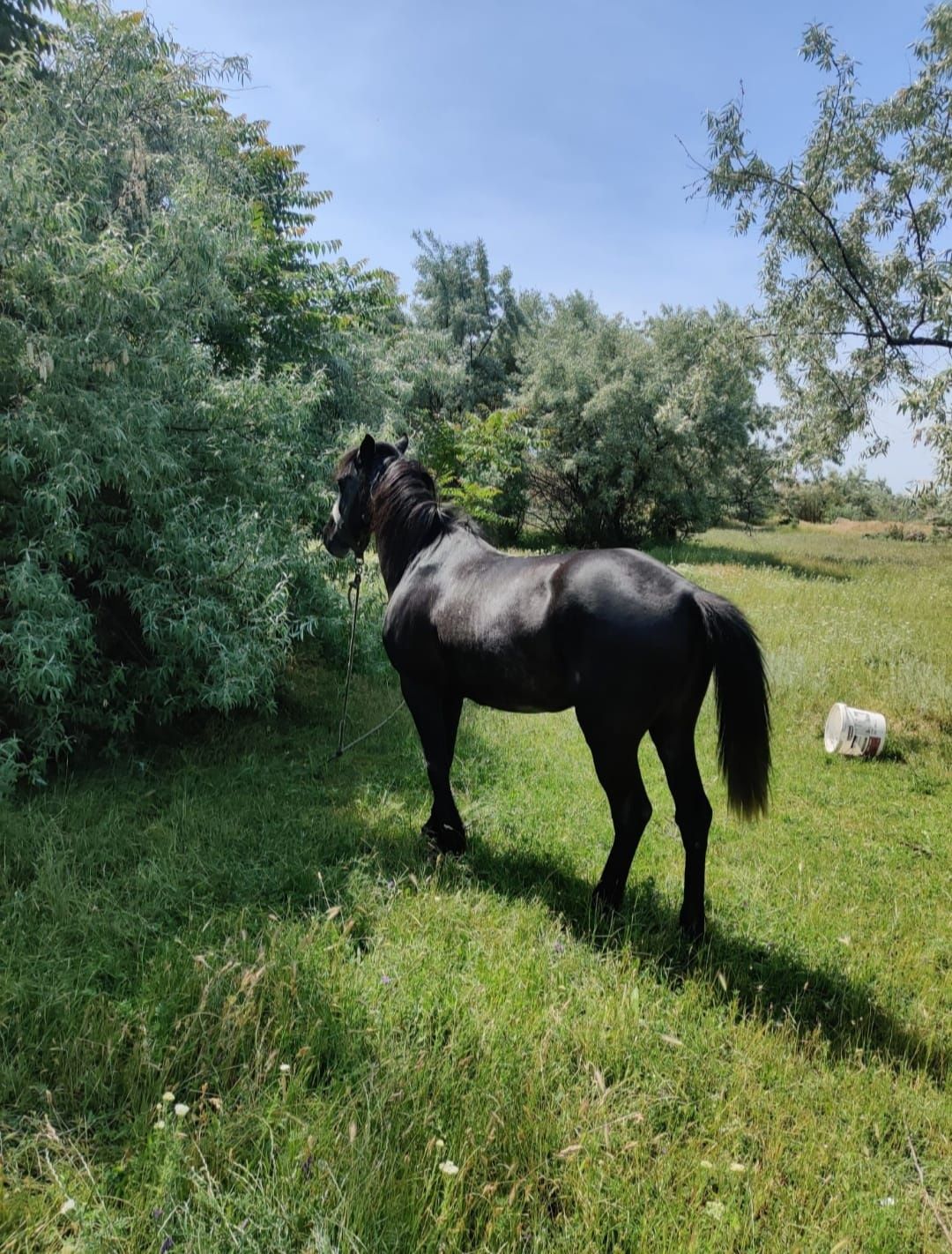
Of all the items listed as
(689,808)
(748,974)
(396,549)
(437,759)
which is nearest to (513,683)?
(437,759)

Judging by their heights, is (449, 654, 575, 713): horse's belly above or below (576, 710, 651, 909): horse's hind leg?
above

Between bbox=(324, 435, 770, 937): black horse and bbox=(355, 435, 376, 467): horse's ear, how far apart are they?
1092mm

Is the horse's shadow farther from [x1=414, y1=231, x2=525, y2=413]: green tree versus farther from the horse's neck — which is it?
[x1=414, y1=231, x2=525, y2=413]: green tree

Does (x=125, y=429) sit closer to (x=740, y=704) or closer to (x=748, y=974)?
(x=740, y=704)

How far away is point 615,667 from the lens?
2.70m

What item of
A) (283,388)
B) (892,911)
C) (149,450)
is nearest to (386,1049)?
(892,911)

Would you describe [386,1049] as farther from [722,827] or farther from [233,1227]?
[722,827]

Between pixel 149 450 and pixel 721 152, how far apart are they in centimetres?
839

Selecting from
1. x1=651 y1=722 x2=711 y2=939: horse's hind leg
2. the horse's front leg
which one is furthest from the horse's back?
x1=651 y1=722 x2=711 y2=939: horse's hind leg

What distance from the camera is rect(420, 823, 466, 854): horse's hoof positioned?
140 inches

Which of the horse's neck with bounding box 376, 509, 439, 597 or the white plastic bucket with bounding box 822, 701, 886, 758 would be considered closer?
the horse's neck with bounding box 376, 509, 439, 597

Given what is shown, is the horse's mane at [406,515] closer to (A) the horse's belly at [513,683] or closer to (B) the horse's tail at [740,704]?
(A) the horse's belly at [513,683]

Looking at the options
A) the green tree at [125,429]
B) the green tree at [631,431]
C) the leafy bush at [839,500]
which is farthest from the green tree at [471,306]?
the green tree at [125,429]

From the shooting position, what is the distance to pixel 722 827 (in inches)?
163
